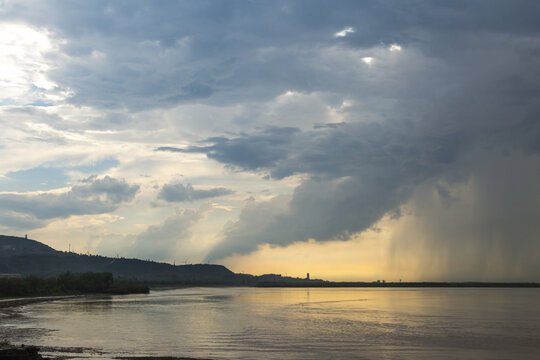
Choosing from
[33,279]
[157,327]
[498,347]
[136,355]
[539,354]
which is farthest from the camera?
[33,279]

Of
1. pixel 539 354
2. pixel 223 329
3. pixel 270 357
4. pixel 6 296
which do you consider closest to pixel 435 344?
pixel 539 354

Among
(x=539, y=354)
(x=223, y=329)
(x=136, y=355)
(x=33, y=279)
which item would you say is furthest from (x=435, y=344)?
(x=33, y=279)

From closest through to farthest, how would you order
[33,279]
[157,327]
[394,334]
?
[394,334]
[157,327]
[33,279]

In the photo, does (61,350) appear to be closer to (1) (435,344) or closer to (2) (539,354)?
(1) (435,344)

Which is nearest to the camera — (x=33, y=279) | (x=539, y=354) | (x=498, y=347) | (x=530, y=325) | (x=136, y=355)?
(x=136, y=355)

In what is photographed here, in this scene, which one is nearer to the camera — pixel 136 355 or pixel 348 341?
pixel 136 355

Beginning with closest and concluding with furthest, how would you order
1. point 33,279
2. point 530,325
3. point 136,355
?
point 136,355, point 530,325, point 33,279

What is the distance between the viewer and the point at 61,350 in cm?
4881

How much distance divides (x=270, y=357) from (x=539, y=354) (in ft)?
98.6

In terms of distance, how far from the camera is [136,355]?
47438mm

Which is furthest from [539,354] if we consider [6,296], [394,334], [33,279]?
[33,279]

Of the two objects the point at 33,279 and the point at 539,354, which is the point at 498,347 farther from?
the point at 33,279

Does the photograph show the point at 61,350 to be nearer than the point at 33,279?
Yes

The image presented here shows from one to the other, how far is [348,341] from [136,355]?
26898 mm
